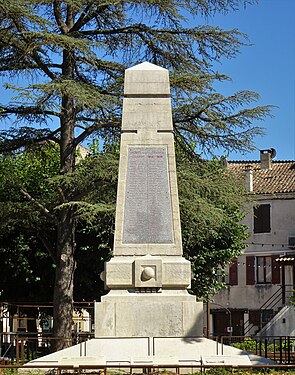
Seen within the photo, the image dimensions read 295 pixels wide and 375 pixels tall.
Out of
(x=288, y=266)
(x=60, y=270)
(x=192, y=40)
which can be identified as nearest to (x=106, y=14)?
(x=192, y=40)

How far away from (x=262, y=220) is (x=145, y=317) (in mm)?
30662

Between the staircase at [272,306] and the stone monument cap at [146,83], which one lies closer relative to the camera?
the stone monument cap at [146,83]

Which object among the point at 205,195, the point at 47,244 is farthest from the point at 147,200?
the point at 47,244

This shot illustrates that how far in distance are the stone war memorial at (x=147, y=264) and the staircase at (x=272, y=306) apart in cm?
2586

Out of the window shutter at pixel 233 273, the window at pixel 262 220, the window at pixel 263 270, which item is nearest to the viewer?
the window at pixel 263 270

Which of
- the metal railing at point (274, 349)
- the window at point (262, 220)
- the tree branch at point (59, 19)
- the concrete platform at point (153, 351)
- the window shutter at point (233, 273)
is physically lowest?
the metal railing at point (274, 349)

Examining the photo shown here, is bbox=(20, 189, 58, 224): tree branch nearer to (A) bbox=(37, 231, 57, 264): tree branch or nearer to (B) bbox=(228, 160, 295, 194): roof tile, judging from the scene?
(A) bbox=(37, 231, 57, 264): tree branch

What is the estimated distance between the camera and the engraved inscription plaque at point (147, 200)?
16.9m

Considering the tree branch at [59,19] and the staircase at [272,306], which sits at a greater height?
the tree branch at [59,19]

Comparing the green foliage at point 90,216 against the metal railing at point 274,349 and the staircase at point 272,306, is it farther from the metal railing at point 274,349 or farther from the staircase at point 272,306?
the staircase at point 272,306

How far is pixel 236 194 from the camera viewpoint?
2353 cm

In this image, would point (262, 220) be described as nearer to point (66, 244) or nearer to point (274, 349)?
point (66, 244)

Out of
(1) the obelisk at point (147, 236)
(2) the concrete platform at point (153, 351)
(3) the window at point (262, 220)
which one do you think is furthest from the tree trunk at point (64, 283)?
(3) the window at point (262, 220)

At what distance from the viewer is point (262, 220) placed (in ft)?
153
